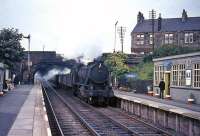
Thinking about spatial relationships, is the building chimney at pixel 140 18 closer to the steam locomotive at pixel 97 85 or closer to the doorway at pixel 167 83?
the doorway at pixel 167 83

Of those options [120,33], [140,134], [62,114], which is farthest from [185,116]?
[120,33]

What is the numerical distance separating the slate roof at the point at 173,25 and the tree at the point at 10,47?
146ft

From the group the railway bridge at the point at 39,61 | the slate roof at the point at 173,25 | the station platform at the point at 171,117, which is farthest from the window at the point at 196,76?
the slate roof at the point at 173,25

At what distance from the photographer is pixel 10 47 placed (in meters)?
51.4

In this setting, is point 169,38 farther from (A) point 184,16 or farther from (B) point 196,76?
(B) point 196,76

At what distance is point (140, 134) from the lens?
18734mm

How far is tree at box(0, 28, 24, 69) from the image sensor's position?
5091cm

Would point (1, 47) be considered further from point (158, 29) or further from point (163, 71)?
point (158, 29)

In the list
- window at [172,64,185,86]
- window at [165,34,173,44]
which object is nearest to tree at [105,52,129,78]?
window at [165,34,173,44]

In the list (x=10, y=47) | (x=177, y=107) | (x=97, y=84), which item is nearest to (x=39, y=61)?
(x=10, y=47)

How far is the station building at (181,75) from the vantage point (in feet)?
105

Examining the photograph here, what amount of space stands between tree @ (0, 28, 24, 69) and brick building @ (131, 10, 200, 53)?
4150 cm

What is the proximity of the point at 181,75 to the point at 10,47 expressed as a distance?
23230 millimetres

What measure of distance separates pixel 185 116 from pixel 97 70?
14490 millimetres
